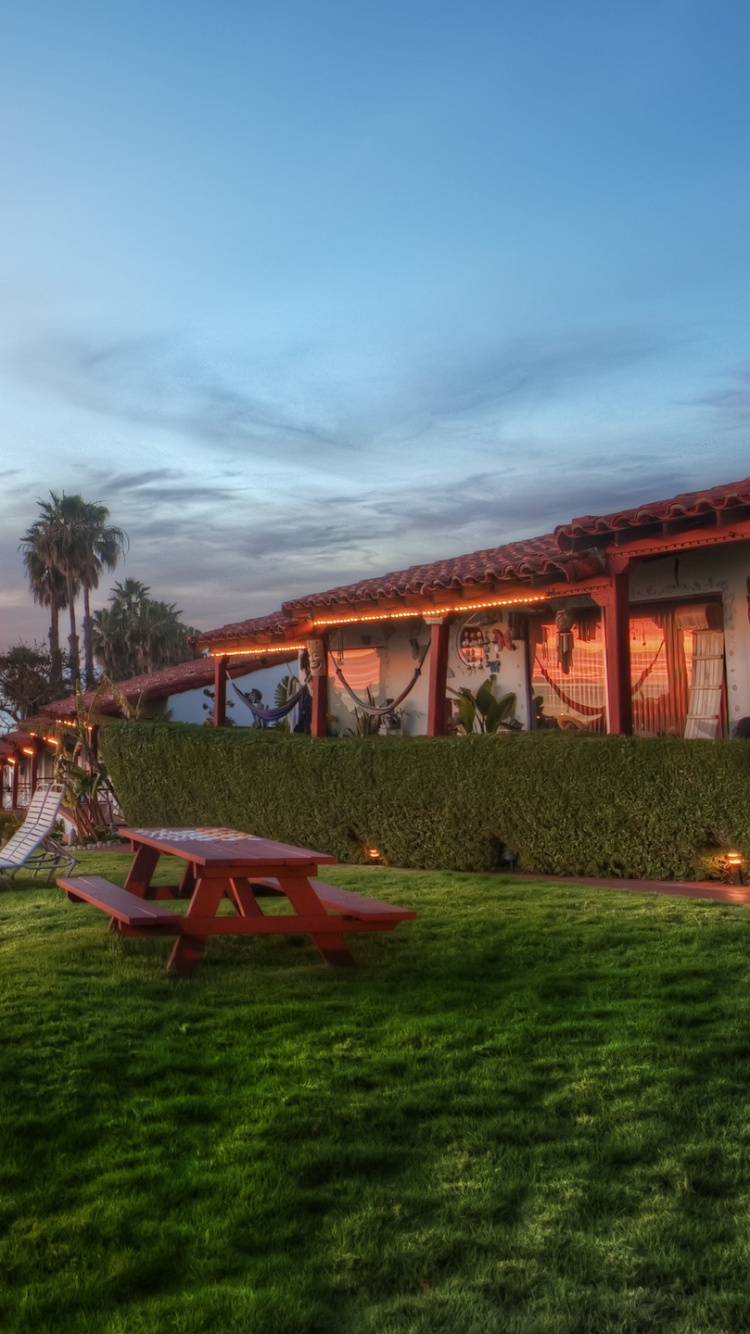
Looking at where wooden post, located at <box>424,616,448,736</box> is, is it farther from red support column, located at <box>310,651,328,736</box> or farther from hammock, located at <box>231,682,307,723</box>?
hammock, located at <box>231,682,307,723</box>

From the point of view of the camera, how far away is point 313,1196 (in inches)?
125

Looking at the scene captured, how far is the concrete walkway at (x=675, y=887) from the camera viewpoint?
25.7 feet

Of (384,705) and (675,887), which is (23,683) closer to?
(384,705)

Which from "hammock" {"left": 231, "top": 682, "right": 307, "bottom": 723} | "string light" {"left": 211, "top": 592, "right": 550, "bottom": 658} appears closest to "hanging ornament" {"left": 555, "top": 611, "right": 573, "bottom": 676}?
"string light" {"left": 211, "top": 592, "right": 550, "bottom": 658}

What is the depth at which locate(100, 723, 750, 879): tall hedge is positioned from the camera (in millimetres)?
8750

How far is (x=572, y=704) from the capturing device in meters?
13.4

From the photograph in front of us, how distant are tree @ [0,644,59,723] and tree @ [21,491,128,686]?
586 cm

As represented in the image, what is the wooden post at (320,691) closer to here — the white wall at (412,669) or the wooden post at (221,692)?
the white wall at (412,669)

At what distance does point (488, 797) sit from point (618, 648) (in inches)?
84.8

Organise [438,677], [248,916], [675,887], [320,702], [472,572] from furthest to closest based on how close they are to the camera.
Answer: [320,702] → [438,677] → [472,572] → [675,887] → [248,916]

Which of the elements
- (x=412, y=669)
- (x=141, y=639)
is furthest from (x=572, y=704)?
(x=141, y=639)

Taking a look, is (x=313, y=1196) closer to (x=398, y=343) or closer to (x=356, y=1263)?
(x=356, y=1263)

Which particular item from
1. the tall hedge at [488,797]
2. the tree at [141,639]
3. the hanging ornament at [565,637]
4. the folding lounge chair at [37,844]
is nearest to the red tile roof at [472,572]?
the hanging ornament at [565,637]

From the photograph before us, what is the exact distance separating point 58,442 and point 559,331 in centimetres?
1174
